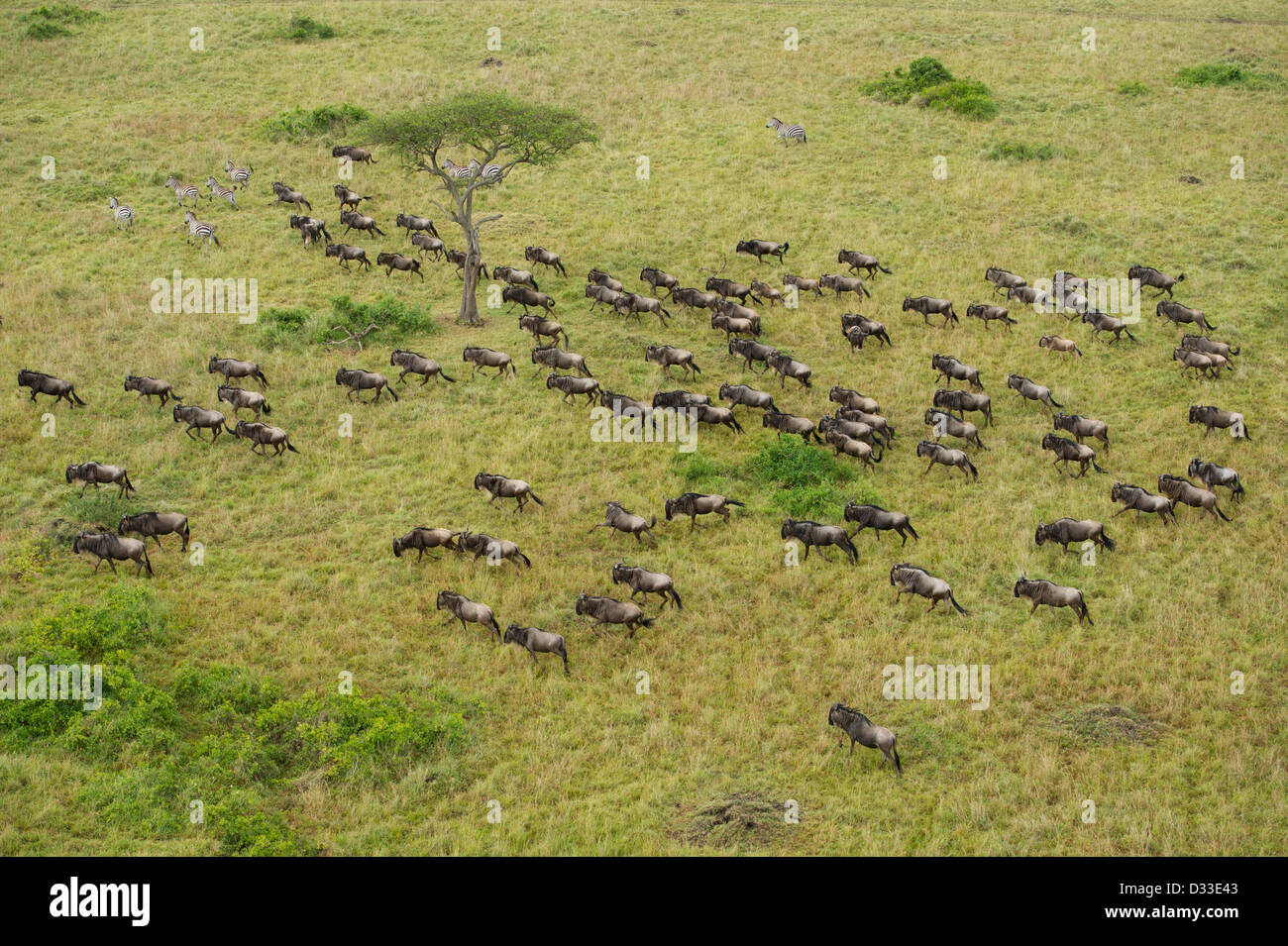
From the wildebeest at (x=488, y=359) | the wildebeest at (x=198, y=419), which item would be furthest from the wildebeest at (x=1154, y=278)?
the wildebeest at (x=198, y=419)

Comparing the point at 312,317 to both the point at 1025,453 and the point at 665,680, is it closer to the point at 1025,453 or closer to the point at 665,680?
the point at 665,680

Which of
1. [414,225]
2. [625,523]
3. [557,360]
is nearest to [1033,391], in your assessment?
Result: [625,523]

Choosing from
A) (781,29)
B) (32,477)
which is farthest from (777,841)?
(781,29)

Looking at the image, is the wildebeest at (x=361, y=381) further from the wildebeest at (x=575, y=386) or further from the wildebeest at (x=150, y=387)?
the wildebeest at (x=575, y=386)

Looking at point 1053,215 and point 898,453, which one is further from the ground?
point 1053,215

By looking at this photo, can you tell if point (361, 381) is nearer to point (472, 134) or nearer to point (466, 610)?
point (472, 134)
